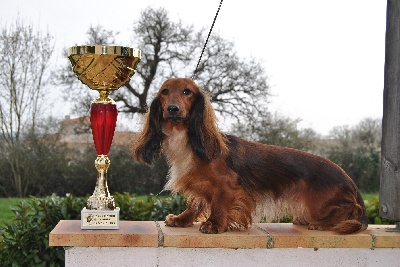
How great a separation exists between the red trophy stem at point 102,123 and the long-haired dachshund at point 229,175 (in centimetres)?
19

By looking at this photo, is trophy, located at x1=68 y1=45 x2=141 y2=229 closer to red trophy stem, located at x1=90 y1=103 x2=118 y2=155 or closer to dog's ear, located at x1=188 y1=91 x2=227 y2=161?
red trophy stem, located at x1=90 y1=103 x2=118 y2=155

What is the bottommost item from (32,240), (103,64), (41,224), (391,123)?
(32,240)

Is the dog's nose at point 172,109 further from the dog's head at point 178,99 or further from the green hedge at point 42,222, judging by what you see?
the green hedge at point 42,222

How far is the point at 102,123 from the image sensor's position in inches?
122

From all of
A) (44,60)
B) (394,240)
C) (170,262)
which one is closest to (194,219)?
(170,262)

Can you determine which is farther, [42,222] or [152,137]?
[42,222]

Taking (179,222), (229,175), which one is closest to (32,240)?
(179,222)

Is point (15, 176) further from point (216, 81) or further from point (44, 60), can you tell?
point (216, 81)

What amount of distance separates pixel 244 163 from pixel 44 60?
369 inches

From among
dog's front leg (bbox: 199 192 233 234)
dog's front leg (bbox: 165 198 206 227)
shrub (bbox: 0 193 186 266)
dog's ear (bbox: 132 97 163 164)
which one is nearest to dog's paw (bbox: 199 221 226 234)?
dog's front leg (bbox: 199 192 233 234)

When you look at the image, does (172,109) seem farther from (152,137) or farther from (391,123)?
(391,123)

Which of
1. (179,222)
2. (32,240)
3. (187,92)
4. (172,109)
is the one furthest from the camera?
(32,240)

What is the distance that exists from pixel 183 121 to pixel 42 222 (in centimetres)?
218

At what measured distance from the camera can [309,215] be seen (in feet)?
10.8
